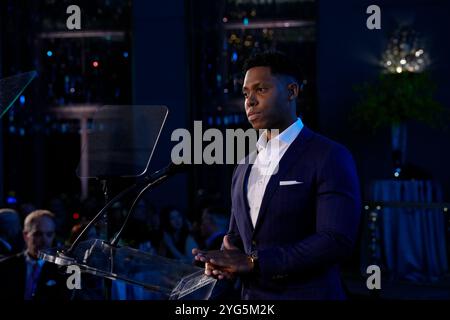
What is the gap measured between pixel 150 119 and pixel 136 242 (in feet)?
10.5

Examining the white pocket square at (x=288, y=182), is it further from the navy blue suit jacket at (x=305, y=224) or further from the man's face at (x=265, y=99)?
the man's face at (x=265, y=99)

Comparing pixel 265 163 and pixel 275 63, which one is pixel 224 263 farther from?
pixel 275 63

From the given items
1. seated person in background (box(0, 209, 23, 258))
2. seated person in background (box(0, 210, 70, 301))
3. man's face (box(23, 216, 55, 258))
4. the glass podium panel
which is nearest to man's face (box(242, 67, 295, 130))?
the glass podium panel

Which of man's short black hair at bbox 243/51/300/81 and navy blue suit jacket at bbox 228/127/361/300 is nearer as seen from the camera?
navy blue suit jacket at bbox 228/127/361/300

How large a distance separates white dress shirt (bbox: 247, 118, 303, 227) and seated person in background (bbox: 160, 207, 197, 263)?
3.56 m

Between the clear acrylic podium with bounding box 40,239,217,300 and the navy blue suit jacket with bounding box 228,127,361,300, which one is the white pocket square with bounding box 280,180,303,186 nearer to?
the navy blue suit jacket with bounding box 228,127,361,300

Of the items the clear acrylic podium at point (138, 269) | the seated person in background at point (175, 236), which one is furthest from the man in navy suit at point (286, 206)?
the seated person in background at point (175, 236)

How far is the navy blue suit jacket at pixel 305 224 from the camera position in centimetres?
152

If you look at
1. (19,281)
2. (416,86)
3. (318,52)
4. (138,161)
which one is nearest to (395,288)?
(416,86)

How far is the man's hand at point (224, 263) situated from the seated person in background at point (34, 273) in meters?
1.92

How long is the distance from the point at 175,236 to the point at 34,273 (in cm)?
211

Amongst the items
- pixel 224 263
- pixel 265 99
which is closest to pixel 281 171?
pixel 265 99

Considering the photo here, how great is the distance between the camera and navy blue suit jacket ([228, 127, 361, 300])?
1522 mm

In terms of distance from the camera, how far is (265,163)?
5.71ft
